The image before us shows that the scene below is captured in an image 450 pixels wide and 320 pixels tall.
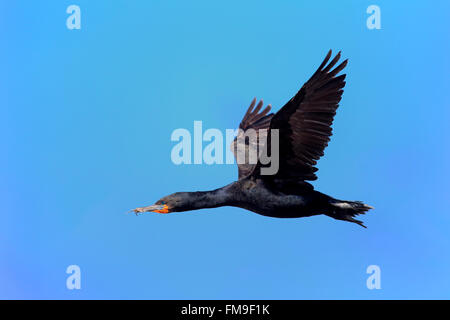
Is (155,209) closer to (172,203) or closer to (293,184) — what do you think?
(172,203)

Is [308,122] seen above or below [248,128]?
below

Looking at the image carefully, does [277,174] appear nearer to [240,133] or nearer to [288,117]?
[288,117]

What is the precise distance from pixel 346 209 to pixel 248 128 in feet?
11.3

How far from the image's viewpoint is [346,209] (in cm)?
882

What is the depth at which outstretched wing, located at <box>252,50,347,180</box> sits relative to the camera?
8312 mm

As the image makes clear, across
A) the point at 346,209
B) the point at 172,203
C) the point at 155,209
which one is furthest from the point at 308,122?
the point at 155,209

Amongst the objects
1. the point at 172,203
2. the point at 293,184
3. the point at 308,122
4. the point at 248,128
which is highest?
the point at 248,128

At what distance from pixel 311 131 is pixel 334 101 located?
512mm

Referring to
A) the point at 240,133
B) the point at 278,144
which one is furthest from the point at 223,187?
the point at 240,133

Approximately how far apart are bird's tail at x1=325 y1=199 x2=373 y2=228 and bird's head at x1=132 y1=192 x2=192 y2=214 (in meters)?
2.00

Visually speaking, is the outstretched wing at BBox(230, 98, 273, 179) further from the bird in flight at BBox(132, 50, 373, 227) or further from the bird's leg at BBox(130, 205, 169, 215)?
the bird's leg at BBox(130, 205, 169, 215)

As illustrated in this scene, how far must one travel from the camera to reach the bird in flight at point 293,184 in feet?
27.7

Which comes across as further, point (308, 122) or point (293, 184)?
point (293, 184)

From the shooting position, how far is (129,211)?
332 inches
